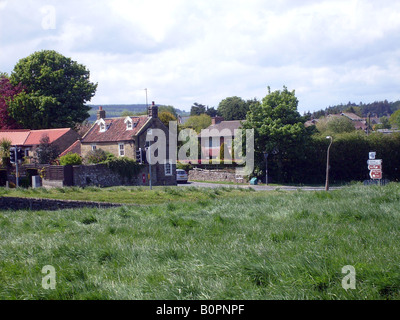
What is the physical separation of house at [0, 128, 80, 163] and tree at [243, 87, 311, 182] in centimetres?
2056

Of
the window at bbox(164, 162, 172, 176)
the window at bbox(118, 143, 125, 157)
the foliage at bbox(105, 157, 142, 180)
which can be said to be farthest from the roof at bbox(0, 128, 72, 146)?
the window at bbox(164, 162, 172, 176)

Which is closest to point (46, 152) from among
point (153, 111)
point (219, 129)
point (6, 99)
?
point (153, 111)

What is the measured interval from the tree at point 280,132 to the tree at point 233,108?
49.0m

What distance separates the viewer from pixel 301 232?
24.1ft

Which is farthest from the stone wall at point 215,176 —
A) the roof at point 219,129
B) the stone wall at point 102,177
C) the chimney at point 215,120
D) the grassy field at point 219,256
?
the grassy field at point 219,256

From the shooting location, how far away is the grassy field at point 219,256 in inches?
191

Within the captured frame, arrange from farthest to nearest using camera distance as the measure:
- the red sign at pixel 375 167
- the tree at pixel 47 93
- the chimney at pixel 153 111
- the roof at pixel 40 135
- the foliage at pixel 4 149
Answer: the tree at pixel 47 93 → the roof at pixel 40 135 → the chimney at pixel 153 111 → the foliage at pixel 4 149 → the red sign at pixel 375 167

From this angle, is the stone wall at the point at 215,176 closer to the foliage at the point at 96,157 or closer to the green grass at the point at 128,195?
the foliage at the point at 96,157

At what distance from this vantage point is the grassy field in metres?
4.86

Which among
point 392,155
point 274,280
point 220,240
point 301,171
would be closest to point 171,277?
point 274,280

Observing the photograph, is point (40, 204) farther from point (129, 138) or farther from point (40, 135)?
point (40, 135)

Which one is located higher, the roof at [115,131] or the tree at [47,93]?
the tree at [47,93]

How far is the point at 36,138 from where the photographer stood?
47.7 metres
